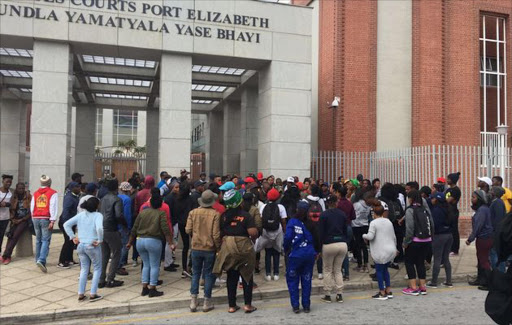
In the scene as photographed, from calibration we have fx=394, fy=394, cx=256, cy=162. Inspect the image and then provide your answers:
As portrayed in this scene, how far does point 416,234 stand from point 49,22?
40.6 ft

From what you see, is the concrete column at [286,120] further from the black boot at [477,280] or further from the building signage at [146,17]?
the black boot at [477,280]

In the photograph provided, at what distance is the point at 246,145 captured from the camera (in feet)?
60.3

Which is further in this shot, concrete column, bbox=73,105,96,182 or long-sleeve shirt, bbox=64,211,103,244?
concrete column, bbox=73,105,96,182

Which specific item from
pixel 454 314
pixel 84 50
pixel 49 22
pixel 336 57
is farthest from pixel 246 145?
pixel 454 314

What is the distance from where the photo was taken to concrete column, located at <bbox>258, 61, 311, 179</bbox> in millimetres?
14523

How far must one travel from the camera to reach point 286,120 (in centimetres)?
1468

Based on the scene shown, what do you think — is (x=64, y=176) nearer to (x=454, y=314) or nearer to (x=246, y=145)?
(x=246, y=145)

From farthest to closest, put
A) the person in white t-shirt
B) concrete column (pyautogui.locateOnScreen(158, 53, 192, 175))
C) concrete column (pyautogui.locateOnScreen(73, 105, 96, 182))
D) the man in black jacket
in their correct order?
1. concrete column (pyautogui.locateOnScreen(73, 105, 96, 182))
2. concrete column (pyautogui.locateOnScreen(158, 53, 192, 175))
3. the person in white t-shirt
4. the man in black jacket

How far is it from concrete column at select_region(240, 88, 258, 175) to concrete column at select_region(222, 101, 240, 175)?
268cm

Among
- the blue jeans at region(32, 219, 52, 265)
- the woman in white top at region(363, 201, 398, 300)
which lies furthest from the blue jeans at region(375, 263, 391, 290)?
the blue jeans at region(32, 219, 52, 265)

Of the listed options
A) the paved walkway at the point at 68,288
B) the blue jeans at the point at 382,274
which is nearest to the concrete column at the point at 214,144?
the paved walkway at the point at 68,288

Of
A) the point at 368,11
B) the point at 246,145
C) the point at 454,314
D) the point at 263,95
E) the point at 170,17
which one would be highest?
the point at 368,11

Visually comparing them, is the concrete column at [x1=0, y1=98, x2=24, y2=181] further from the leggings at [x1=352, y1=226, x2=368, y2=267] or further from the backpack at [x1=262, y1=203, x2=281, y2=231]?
the leggings at [x1=352, y1=226, x2=368, y2=267]

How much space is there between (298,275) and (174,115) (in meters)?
9.07
